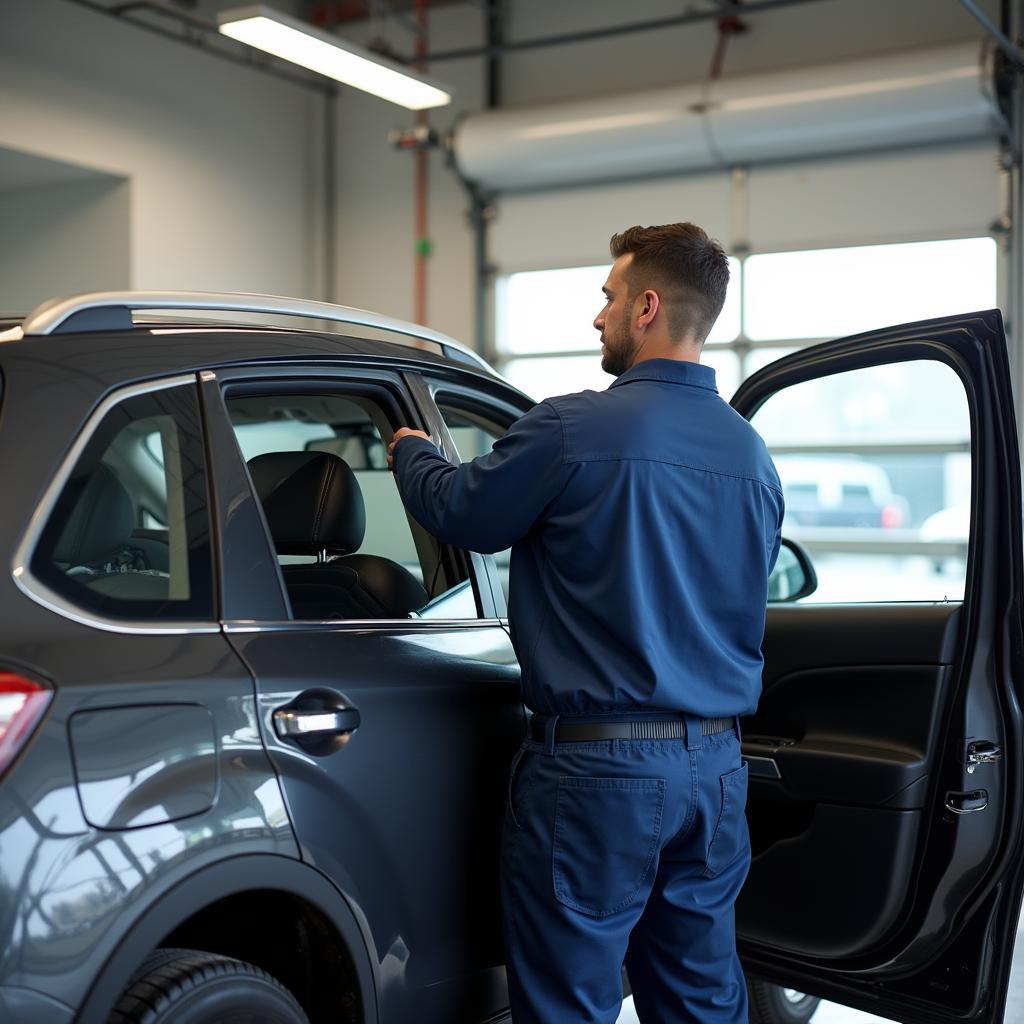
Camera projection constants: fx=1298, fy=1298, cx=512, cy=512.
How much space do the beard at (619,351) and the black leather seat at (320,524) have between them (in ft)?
1.55

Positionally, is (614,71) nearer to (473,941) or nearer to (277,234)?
(277,234)

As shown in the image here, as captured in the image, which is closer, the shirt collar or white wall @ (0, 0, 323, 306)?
the shirt collar

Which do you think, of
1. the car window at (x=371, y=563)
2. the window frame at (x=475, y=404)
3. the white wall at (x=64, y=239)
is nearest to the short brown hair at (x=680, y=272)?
the window frame at (x=475, y=404)

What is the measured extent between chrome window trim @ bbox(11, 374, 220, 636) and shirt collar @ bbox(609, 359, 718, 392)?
0.76 meters

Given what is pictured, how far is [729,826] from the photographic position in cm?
207

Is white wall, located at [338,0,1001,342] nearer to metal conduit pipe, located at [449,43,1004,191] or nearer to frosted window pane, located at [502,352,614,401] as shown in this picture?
metal conduit pipe, located at [449,43,1004,191]

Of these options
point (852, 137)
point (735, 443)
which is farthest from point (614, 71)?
point (735, 443)

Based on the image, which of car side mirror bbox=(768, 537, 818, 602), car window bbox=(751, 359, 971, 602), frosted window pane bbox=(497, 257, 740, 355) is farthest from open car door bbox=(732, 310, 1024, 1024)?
frosted window pane bbox=(497, 257, 740, 355)

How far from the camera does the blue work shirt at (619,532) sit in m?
1.94

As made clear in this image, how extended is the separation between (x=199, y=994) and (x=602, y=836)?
2.01ft

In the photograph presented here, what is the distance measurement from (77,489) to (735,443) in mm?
1007

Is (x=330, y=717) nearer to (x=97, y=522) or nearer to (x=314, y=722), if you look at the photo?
(x=314, y=722)

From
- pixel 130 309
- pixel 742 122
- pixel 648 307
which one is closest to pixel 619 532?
pixel 648 307

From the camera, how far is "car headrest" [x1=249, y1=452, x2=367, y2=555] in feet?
6.92
